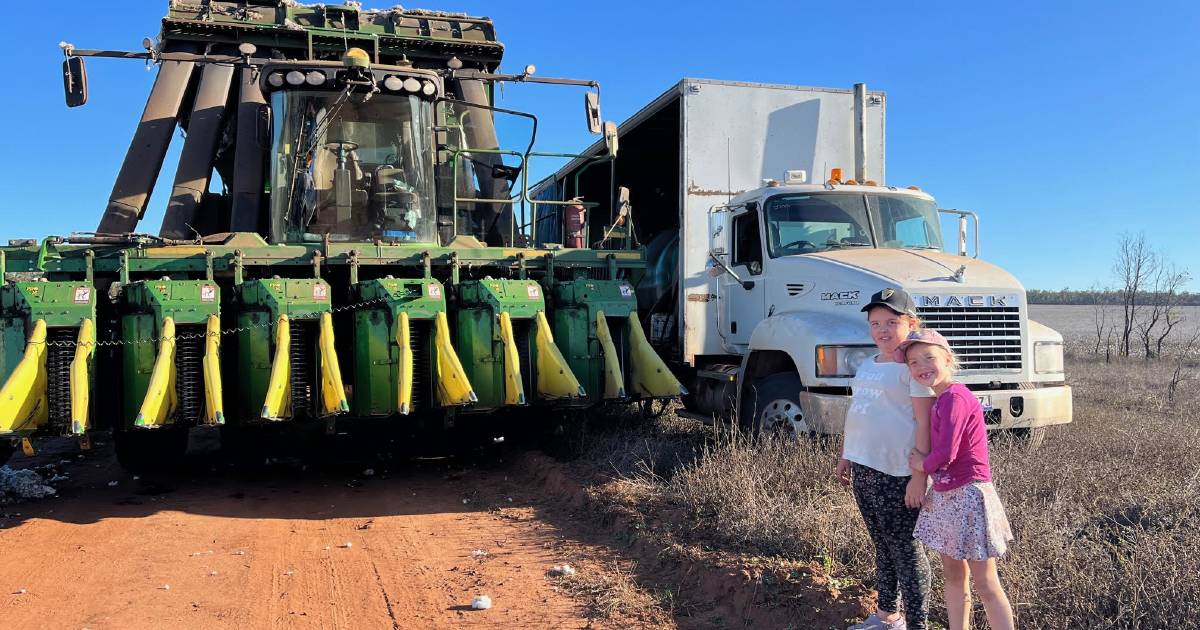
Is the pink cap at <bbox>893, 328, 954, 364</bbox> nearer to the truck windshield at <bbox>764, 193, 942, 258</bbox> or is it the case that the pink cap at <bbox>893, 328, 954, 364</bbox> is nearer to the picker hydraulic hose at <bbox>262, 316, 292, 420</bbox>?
the truck windshield at <bbox>764, 193, 942, 258</bbox>

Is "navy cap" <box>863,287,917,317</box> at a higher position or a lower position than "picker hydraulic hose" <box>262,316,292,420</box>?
higher

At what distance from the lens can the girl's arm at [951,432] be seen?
10.9 ft

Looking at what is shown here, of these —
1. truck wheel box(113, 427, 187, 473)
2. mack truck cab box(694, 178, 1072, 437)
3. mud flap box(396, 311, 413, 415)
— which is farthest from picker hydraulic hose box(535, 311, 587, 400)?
truck wheel box(113, 427, 187, 473)

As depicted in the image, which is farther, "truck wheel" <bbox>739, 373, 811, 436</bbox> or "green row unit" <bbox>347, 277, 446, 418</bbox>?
"green row unit" <bbox>347, 277, 446, 418</bbox>

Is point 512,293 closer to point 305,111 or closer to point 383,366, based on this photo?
point 383,366

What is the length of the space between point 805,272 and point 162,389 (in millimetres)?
5486

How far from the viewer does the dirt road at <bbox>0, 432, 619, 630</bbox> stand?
453 cm

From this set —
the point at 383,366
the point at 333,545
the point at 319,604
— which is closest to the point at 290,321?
the point at 383,366

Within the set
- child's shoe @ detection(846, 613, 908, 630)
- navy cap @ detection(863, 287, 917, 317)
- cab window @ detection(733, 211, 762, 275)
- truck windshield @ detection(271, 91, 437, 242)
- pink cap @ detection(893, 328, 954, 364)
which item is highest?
truck windshield @ detection(271, 91, 437, 242)

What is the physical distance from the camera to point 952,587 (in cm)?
350

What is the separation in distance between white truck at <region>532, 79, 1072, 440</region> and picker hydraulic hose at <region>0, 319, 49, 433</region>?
209 inches

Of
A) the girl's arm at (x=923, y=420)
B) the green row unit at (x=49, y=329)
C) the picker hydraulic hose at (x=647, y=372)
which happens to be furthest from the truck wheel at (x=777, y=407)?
the green row unit at (x=49, y=329)

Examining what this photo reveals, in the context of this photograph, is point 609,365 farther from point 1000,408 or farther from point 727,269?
point 1000,408

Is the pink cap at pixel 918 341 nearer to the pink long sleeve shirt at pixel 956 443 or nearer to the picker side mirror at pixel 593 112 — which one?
the pink long sleeve shirt at pixel 956 443
